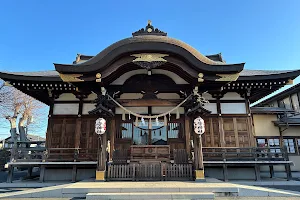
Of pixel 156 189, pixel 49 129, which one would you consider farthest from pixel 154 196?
pixel 49 129

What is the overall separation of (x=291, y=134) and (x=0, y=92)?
28625mm

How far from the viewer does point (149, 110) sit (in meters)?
10.5

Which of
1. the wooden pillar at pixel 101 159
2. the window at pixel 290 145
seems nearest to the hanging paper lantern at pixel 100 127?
the wooden pillar at pixel 101 159

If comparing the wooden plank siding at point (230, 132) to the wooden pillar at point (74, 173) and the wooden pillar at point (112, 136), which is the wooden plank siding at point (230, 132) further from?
the wooden pillar at point (74, 173)

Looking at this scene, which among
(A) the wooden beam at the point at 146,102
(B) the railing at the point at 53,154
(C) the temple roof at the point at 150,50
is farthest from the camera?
(B) the railing at the point at 53,154

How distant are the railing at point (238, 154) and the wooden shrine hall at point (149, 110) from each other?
45 millimetres

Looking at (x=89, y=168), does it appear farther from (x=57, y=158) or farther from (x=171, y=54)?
(x=171, y=54)

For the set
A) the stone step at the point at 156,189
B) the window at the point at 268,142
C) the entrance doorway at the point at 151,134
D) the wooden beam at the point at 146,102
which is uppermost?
the wooden beam at the point at 146,102

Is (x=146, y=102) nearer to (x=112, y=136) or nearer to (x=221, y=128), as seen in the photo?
(x=112, y=136)

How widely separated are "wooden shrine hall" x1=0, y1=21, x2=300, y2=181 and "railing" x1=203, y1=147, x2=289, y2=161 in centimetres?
4

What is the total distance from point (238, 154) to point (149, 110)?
5.04 metres

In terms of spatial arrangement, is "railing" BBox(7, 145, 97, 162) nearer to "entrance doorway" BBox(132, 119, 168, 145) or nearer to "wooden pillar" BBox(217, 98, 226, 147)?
"entrance doorway" BBox(132, 119, 168, 145)

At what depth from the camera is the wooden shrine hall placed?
8.23m

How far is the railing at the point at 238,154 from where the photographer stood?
9242 mm
